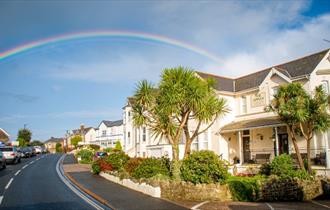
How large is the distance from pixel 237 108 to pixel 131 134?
19.6m

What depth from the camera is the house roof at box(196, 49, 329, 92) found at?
969 inches

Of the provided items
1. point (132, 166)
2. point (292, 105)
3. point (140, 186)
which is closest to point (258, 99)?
point (292, 105)

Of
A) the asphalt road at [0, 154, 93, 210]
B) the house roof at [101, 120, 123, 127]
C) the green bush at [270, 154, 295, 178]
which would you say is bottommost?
the asphalt road at [0, 154, 93, 210]

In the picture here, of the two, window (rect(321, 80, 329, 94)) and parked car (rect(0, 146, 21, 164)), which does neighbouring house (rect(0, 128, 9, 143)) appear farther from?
window (rect(321, 80, 329, 94))

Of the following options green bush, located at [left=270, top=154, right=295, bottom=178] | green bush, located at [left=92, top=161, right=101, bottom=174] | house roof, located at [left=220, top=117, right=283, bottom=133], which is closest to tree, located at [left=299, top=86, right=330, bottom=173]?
green bush, located at [left=270, top=154, right=295, bottom=178]

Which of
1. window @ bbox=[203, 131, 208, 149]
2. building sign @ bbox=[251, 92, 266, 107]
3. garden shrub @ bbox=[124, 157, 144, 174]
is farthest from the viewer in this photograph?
window @ bbox=[203, 131, 208, 149]

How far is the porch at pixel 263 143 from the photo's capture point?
72.4ft

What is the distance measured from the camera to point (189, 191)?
14.2m

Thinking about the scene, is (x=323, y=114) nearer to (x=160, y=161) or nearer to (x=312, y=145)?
(x=312, y=145)

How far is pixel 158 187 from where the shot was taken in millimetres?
14102

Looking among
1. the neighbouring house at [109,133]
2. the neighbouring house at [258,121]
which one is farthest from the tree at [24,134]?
the neighbouring house at [258,121]

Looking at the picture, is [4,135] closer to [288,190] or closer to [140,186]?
[140,186]

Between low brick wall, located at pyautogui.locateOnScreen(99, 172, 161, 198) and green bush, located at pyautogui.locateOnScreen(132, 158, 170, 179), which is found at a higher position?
green bush, located at pyautogui.locateOnScreen(132, 158, 170, 179)

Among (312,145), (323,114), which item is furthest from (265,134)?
(323,114)
